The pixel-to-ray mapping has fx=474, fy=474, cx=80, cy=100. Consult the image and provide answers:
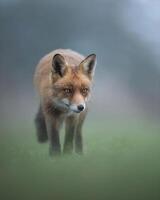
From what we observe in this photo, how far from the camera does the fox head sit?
2.28 meters

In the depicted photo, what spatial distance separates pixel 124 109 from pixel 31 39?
617 millimetres

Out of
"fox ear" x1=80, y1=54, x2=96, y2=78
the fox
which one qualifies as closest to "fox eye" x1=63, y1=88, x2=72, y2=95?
the fox

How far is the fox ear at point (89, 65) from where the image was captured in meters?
2.39

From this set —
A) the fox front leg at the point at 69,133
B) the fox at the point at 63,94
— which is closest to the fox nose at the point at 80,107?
the fox at the point at 63,94

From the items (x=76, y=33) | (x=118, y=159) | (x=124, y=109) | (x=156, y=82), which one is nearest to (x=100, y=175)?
(x=118, y=159)

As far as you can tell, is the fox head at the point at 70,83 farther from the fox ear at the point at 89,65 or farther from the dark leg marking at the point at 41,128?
the dark leg marking at the point at 41,128

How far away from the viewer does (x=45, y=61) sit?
7.78ft

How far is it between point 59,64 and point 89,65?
0.17 metres

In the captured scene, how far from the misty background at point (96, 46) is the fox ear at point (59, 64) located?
0.32 feet

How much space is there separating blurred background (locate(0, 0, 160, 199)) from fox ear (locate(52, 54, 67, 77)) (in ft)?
0.34

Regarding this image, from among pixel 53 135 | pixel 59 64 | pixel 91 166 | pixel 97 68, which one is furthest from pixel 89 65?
pixel 91 166

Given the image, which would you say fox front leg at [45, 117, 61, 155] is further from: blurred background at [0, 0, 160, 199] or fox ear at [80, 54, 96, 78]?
fox ear at [80, 54, 96, 78]

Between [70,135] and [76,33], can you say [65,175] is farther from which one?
[76,33]

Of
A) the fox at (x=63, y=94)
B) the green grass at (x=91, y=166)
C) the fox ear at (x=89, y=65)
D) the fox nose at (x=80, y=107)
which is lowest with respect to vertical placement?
the green grass at (x=91, y=166)
